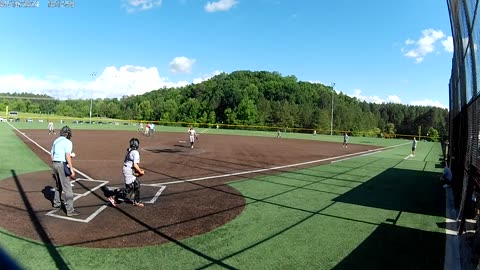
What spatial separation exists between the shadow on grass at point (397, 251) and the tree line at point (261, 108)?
283 feet

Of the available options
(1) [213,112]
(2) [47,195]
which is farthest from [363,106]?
(2) [47,195]

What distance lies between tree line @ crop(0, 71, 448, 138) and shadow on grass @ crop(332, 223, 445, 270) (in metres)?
86.2

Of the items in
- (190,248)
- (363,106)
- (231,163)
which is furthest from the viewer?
(363,106)

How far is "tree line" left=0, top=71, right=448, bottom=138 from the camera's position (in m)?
104

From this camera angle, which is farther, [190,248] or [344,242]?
[344,242]

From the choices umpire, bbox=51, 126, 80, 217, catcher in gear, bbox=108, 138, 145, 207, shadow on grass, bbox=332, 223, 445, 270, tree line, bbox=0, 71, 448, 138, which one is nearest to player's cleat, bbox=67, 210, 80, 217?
umpire, bbox=51, 126, 80, 217

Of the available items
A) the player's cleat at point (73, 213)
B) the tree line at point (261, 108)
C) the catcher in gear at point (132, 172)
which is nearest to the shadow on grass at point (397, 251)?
the catcher in gear at point (132, 172)

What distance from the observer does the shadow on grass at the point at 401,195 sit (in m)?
10.3

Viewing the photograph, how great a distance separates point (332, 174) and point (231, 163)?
5261mm

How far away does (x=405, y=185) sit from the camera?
555 inches

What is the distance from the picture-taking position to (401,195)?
11992 mm

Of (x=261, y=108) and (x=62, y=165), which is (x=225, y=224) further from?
(x=261, y=108)

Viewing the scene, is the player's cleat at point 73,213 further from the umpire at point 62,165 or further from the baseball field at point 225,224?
the baseball field at point 225,224

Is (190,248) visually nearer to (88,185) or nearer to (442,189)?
(88,185)
